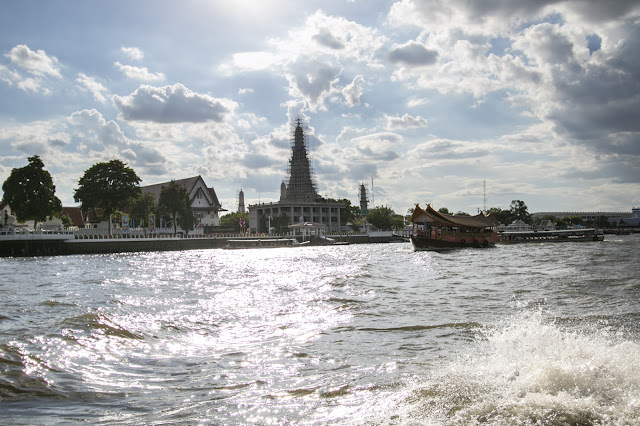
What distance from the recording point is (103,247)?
59.1m

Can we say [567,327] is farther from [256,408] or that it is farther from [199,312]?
[199,312]

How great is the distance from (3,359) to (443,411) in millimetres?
5718

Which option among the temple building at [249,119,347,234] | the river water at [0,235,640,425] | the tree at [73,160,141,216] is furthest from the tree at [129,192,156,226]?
the river water at [0,235,640,425]

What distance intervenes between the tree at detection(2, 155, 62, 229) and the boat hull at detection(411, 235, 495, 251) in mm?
40878

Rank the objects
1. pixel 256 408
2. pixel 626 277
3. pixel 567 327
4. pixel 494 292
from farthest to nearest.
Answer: pixel 626 277 < pixel 494 292 < pixel 567 327 < pixel 256 408

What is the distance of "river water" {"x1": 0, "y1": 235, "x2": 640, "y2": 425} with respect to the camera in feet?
15.0

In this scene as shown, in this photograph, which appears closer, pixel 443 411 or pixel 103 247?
pixel 443 411

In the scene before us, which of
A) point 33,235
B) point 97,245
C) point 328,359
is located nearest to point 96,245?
point 97,245

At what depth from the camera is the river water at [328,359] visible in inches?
180

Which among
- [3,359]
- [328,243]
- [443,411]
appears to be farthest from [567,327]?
[328,243]

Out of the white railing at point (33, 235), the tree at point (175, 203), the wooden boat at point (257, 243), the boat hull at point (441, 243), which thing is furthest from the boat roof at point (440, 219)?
the white railing at point (33, 235)

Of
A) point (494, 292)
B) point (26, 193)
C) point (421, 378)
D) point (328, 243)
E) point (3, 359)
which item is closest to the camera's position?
point (421, 378)

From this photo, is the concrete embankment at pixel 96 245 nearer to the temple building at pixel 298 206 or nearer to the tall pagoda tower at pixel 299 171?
the temple building at pixel 298 206

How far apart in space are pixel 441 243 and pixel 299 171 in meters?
87.9
